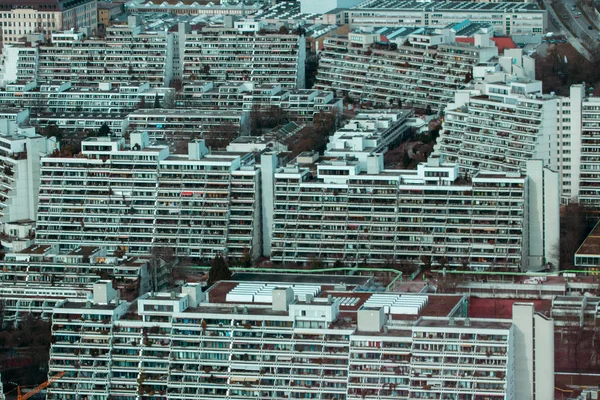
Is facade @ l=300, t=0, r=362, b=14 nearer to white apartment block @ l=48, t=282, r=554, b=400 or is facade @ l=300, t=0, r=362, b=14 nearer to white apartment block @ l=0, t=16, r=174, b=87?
white apartment block @ l=0, t=16, r=174, b=87

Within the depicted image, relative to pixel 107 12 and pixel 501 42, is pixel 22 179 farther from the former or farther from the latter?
pixel 107 12

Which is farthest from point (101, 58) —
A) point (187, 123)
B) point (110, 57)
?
point (187, 123)

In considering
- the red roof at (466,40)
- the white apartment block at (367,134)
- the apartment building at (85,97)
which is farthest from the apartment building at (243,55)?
the white apartment block at (367,134)

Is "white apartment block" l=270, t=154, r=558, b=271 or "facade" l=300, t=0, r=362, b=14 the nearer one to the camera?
"white apartment block" l=270, t=154, r=558, b=271

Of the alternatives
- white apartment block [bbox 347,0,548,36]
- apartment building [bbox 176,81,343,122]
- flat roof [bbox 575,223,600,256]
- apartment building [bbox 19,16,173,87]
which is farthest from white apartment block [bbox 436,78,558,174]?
white apartment block [bbox 347,0,548,36]

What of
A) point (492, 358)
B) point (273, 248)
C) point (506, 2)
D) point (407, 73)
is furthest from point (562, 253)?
point (506, 2)
